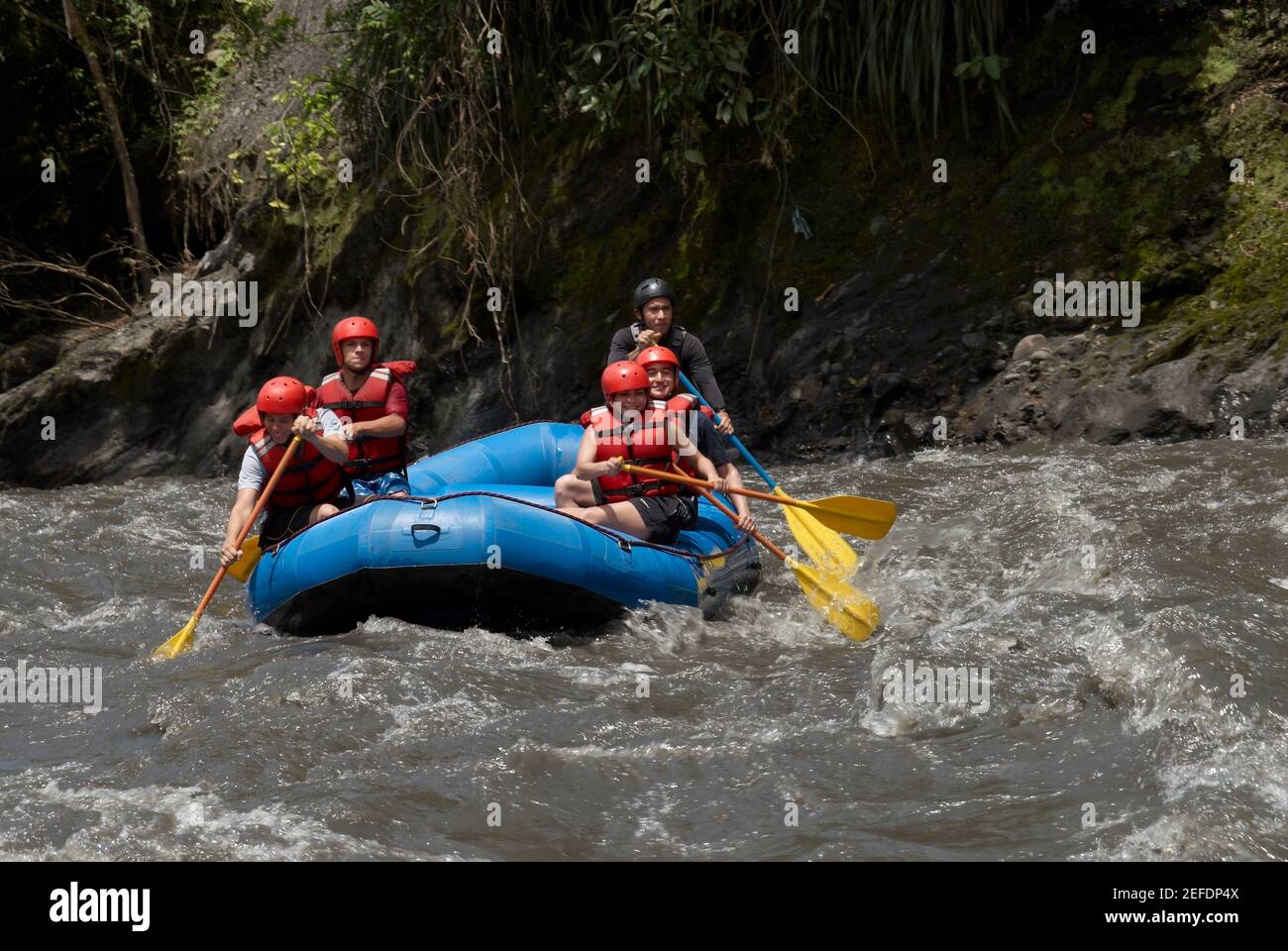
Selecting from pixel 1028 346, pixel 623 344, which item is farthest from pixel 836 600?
pixel 1028 346

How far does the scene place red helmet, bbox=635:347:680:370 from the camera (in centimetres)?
671

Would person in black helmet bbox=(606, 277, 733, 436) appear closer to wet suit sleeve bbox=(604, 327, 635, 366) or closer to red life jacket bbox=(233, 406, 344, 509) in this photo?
wet suit sleeve bbox=(604, 327, 635, 366)

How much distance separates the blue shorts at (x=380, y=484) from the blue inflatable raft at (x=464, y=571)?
2.51 feet

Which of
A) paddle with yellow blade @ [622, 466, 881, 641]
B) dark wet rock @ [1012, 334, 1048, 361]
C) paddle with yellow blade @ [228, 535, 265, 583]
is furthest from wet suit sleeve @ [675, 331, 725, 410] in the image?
paddle with yellow blade @ [228, 535, 265, 583]

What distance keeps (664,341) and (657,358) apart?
0.95m

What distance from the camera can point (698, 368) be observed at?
7.75 metres

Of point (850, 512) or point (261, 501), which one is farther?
point (850, 512)

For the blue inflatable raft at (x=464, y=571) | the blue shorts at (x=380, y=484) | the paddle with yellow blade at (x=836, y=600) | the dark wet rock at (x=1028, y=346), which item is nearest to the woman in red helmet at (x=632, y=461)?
the paddle with yellow blade at (x=836, y=600)

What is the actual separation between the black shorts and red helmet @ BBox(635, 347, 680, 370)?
668mm

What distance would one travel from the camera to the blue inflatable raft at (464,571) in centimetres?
561

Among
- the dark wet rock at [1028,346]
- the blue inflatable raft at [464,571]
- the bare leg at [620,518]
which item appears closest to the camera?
the blue inflatable raft at [464,571]

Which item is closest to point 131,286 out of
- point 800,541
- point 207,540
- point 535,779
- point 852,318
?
point 207,540

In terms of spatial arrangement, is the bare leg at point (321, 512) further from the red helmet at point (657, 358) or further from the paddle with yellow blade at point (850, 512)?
the red helmet at point (657, 358)

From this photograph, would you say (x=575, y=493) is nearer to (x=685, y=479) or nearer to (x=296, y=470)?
(x=685, y=479)
